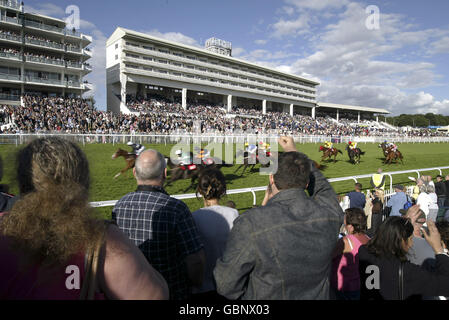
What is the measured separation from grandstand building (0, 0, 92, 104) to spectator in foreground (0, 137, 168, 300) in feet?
103

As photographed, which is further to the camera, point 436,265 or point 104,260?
point 436,265

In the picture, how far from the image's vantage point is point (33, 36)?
29.8 metres

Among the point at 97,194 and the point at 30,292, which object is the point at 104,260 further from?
the point at 97,194

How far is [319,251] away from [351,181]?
28.3 ft

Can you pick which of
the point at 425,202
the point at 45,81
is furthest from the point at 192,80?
the point at 425,202

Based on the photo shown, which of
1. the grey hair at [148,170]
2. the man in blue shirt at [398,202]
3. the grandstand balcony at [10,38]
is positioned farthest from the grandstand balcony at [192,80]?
the grey hair at [148,170]

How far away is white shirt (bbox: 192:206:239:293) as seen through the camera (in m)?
1.91

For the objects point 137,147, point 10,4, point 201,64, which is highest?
point 10,4

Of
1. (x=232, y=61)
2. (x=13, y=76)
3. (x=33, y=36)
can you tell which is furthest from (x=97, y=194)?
(x=232, y=61)

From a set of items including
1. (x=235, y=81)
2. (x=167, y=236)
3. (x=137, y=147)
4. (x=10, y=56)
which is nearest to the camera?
(x=167, y=236)

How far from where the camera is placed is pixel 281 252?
1.36 meters

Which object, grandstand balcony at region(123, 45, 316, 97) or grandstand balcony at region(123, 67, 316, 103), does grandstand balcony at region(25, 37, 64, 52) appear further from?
grandstand balcony at region(123, 45, 316, 97)

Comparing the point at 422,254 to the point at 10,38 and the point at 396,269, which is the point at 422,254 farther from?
the point at 10,38

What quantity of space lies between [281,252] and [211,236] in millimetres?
665
